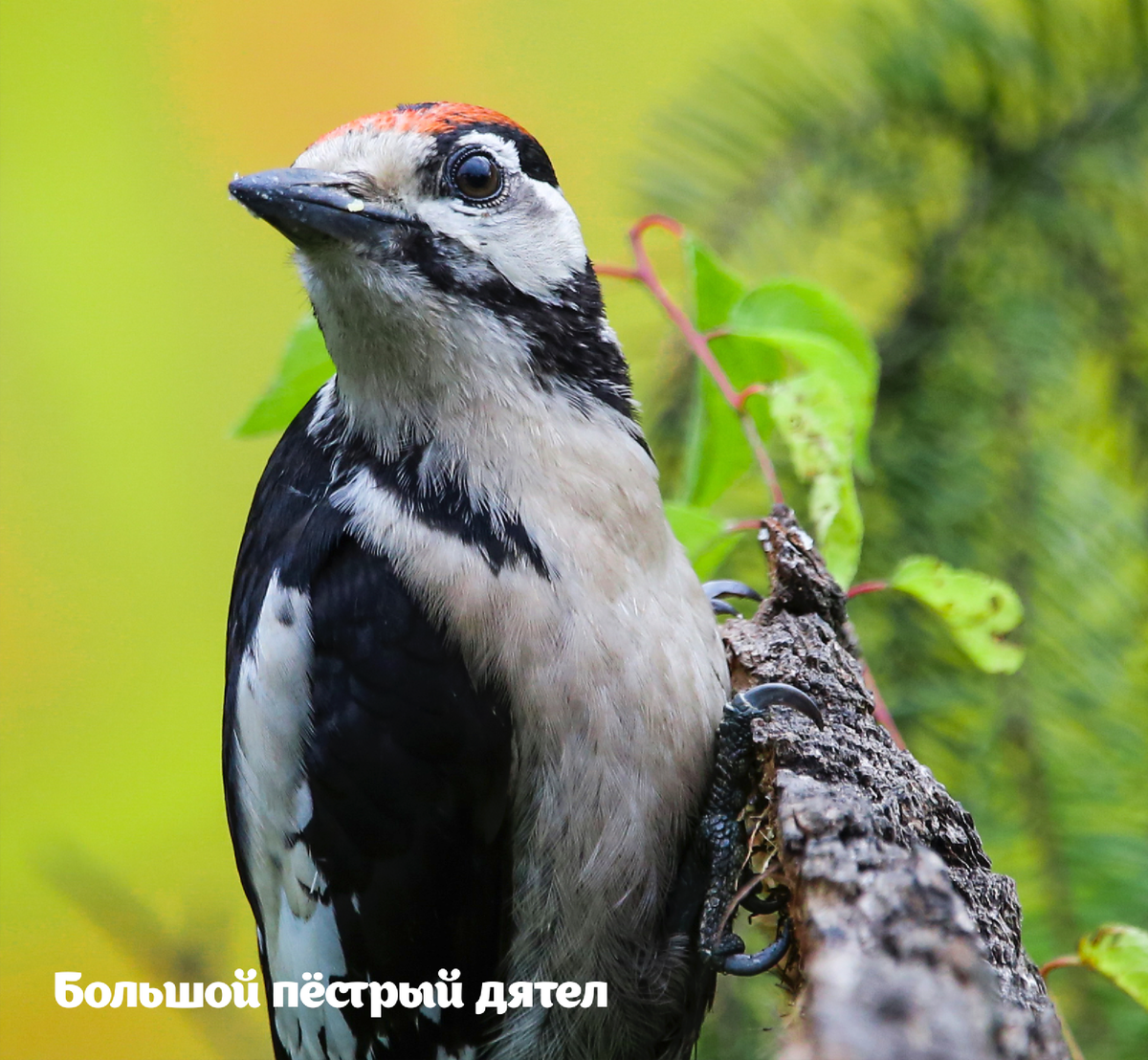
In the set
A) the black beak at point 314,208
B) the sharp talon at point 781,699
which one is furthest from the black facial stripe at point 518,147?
the sharp talon at point 781,699

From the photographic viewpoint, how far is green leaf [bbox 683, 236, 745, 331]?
4.50 feet

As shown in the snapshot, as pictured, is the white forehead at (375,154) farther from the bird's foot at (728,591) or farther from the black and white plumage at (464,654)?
the bird's foot at (728,591)

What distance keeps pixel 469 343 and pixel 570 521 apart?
0.76 feet

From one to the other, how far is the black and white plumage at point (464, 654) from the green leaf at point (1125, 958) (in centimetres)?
43

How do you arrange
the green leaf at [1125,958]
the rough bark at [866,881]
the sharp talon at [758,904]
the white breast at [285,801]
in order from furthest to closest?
1. the white breast at [285,801]
2. the sharp talon at [758,904]
3. the green leaf at [1125,958]
4. the rough bark at [866,881]

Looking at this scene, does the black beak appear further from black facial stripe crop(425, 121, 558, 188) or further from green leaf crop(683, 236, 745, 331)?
green leaf crop(683, 236, 745, 331)

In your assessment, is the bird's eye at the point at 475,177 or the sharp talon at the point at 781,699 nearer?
the sharp talon at the point at 781,699

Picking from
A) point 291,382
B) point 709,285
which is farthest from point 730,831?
point 291,382

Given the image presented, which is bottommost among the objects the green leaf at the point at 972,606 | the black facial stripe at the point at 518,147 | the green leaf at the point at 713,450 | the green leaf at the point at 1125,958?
the green leaf at the point at 1125,958

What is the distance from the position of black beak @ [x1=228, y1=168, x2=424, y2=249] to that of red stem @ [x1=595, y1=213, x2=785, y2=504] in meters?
0.26

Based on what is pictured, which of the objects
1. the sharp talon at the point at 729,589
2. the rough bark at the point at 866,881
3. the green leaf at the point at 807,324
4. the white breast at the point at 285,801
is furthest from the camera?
the sharp talon at the point at 729,589

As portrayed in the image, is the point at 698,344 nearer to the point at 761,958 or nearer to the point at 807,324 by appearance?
the point at 807,324

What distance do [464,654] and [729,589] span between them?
483 millimetres

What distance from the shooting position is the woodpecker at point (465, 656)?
1339 mm
